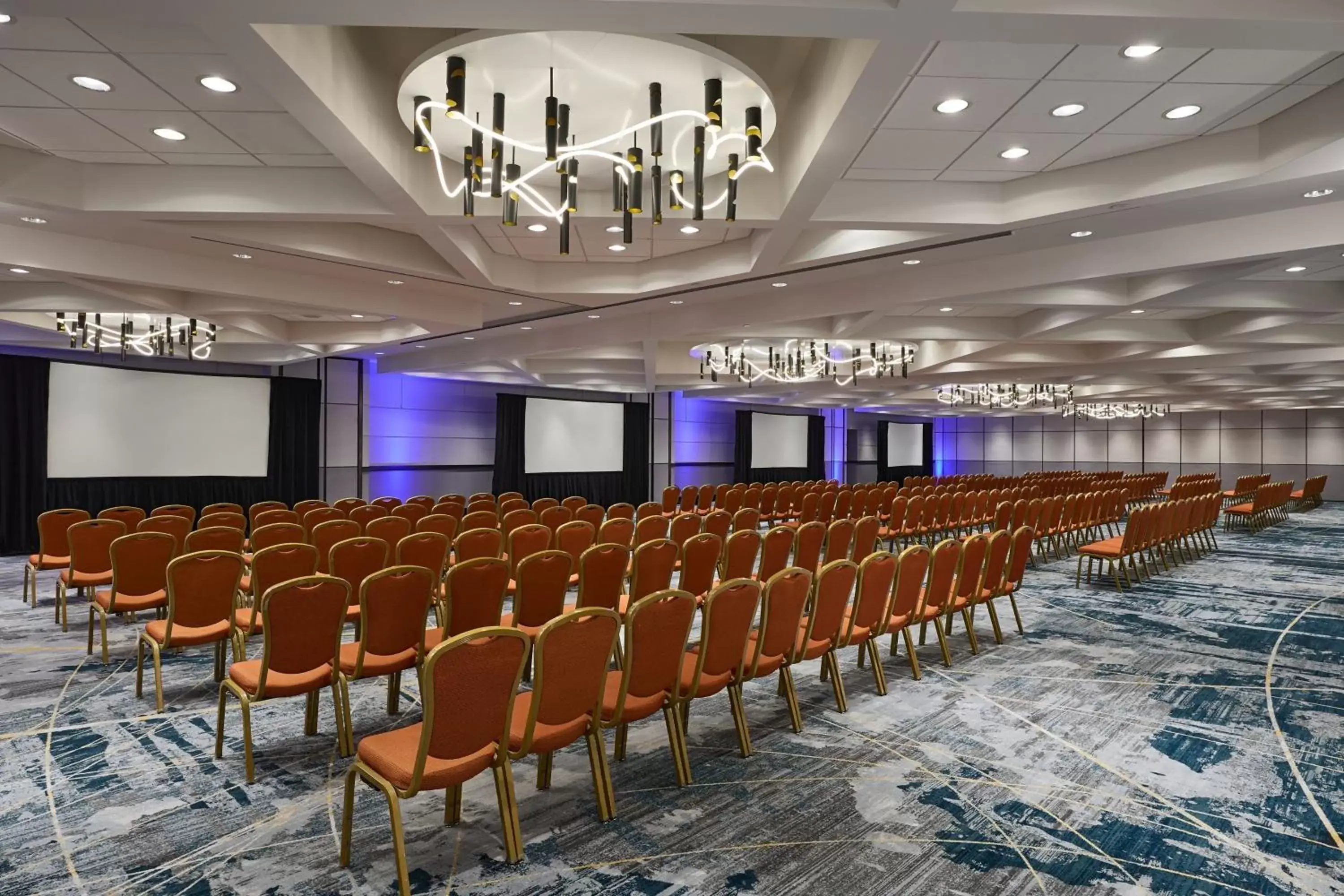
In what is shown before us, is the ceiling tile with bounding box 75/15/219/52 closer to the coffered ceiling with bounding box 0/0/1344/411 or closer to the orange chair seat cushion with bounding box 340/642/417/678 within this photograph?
the coffered ceiling with bounding box 0/0/1344/411

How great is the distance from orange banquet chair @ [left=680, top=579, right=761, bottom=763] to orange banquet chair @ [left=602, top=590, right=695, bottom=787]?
104mm

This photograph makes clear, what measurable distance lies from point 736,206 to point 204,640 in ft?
16.7

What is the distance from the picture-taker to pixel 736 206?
6258 millimetres

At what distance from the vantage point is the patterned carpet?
122 inches

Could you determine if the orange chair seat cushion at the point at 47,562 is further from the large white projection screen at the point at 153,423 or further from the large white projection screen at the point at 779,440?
the large white projection screen at the point at 779,440

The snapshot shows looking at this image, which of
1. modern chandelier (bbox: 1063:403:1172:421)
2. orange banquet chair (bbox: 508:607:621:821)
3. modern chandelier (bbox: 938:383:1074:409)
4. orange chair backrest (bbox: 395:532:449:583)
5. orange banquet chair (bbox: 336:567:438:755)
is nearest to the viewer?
orange banquet chair (bbox: 508:607:621:821)

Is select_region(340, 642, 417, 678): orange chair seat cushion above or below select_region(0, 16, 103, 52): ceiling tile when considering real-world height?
below

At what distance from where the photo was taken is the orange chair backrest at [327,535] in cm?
713

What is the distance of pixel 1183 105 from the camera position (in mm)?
4629

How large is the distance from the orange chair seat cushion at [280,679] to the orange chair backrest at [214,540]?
2.70 meters

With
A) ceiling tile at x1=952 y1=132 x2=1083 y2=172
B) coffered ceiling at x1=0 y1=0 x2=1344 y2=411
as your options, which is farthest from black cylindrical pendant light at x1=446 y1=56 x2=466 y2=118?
ceiling tile at x1=952 y1=132 x2=1083 y2=172

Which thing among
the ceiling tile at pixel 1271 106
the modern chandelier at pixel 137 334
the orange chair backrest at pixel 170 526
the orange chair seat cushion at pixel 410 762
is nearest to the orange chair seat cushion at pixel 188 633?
the orange chair backrest at pixel 170 526

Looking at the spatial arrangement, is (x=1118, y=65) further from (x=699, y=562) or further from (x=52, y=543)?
(x=52, y=543)

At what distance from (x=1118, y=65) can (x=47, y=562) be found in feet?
34.8
